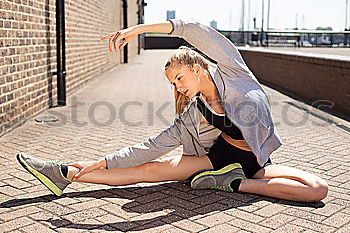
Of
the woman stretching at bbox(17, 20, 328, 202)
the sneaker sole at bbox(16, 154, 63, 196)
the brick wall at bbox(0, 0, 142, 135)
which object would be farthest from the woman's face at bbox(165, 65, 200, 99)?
the brick wall at bbox(0, 0, 142, 135)

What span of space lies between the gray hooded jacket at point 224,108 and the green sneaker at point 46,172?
371mm

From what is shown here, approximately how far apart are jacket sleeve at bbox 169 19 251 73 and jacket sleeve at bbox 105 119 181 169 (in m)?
0.62

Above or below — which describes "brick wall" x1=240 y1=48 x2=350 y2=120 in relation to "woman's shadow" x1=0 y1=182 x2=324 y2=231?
above

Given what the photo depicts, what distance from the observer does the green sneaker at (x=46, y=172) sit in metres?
A: 3.63

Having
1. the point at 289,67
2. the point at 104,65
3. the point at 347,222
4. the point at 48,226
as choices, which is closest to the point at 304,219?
the point at 347,222

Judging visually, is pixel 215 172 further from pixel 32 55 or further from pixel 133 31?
pixel 32 55

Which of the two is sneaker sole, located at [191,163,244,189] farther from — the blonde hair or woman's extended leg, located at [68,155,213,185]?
the blonde hair

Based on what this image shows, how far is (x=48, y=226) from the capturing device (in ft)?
10.5

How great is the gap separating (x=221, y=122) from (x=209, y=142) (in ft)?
0.88

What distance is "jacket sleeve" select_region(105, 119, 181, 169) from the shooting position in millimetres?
3793

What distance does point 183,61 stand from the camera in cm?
363

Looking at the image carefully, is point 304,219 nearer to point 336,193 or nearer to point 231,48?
point 336,193

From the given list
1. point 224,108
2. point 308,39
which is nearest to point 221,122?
point 224,108

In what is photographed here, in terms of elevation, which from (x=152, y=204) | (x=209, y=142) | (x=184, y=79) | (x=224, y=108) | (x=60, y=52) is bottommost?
(x=152, y=204)
